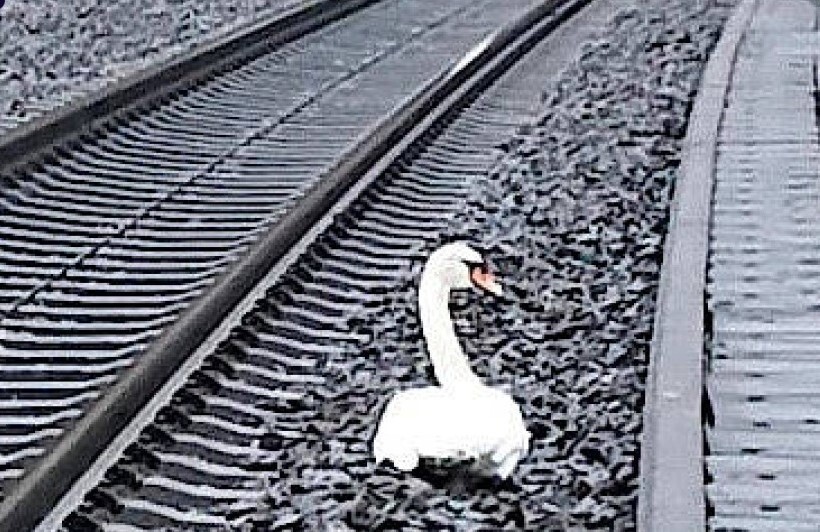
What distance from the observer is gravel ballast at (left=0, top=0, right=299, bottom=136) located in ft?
46.8

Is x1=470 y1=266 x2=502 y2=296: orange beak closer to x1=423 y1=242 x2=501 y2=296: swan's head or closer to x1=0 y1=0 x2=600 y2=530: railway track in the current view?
x1=423 y1=242 x2=501 y2=296: swan's head

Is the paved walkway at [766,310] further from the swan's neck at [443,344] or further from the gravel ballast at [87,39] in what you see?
the gravel ballast at [87,39]

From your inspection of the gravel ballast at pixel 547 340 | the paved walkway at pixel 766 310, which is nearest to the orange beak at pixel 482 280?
the gravel ballast at pixel 547 340

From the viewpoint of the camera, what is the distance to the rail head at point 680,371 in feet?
19.0

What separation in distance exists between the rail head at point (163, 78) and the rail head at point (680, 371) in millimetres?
3487

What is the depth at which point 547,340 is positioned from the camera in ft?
27.4

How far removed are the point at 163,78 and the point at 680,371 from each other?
801cm

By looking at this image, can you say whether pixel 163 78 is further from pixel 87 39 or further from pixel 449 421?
pixel 449 421

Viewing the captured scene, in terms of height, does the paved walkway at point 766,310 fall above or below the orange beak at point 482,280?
below

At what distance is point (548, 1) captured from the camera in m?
20.0

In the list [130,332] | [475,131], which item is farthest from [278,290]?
[475,131]

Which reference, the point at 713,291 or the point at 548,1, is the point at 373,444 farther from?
the point at 548,1

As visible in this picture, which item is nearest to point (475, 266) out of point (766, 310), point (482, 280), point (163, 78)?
point (482, 280)

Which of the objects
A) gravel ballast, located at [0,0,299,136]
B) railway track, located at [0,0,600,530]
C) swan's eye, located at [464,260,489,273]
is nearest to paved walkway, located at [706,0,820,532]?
swan's eye, located at [464,260,489,273]
